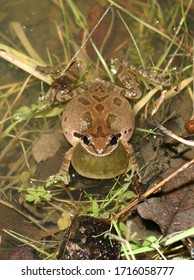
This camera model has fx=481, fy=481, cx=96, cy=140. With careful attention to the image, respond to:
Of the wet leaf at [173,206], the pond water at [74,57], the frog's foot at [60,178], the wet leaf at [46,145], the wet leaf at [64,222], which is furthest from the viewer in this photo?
the wet leaf at [46,145]

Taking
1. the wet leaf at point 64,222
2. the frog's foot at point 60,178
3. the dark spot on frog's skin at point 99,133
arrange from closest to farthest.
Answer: the wet leaf at point 64,222 → the dark spot on frog's skin at point 99,133 → the frog's foot at point 60,178

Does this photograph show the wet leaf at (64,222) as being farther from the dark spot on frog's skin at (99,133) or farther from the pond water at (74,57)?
the dark spot on frog's skin at (99,133)

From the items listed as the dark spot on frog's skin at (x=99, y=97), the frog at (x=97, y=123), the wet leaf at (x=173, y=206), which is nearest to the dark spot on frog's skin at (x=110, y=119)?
the frog at (x=97, y=123)

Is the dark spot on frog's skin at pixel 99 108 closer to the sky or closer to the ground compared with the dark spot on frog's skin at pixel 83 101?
closer to the sky

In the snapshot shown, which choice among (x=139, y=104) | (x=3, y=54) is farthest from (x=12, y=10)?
(x=139, y=104)

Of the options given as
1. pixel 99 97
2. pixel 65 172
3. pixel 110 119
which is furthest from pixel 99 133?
pixel 65 172
